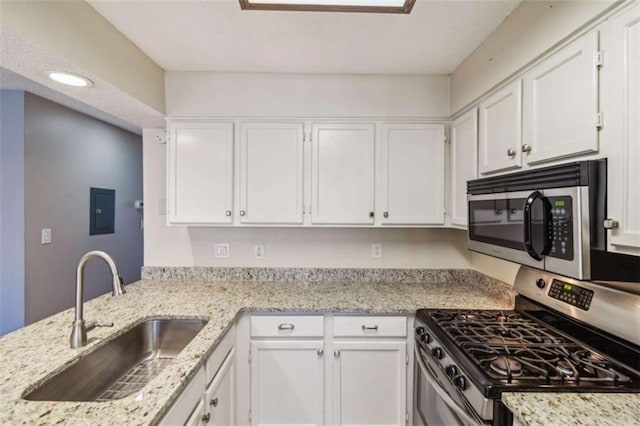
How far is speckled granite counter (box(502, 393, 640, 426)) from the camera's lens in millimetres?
806

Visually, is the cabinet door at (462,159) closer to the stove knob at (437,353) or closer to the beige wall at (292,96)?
the beige wall at (292,96)

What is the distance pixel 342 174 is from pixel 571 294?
136cm

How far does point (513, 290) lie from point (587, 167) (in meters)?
0.99

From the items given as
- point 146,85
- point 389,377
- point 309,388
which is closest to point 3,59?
point 146,85

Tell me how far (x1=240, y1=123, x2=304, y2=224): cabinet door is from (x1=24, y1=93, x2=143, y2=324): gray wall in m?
2.12

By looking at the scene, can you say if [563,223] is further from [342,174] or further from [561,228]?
[342,174]

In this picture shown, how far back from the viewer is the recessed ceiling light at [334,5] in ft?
3.68

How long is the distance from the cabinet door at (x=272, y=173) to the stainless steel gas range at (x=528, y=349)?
3.64ft

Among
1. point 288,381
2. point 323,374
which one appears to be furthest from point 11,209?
point 323,374

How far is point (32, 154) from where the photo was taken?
2.62 m

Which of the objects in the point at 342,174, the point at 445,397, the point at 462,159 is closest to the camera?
the point at 445,397

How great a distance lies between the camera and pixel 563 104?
3.69ft

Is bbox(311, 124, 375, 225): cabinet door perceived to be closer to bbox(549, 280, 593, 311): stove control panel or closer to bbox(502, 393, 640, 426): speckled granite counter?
bbox(549, 280, 593, 311): stove control panel

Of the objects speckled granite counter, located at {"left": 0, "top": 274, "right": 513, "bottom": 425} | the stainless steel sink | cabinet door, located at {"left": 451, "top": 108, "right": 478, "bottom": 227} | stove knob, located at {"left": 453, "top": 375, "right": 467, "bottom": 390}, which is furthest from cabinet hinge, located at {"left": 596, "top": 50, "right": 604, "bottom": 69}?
the stainless steel sink
